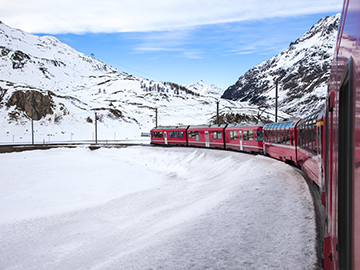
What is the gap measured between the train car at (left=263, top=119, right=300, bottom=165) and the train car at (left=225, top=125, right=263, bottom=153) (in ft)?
6.79

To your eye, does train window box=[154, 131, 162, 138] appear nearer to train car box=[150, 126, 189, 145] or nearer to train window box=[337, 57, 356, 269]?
train car box=[150, 126, 189, 145]

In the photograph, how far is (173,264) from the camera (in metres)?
7.21

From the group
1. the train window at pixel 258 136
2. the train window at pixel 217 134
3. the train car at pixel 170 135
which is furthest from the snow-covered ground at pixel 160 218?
the train car at pixel 170 135

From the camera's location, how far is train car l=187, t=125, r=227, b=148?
1410 inches

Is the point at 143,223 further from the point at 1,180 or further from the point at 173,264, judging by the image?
the point at 1,180

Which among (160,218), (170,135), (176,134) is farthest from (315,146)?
(170,135)

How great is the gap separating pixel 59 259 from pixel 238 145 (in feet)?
74.1

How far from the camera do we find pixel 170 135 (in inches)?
1821

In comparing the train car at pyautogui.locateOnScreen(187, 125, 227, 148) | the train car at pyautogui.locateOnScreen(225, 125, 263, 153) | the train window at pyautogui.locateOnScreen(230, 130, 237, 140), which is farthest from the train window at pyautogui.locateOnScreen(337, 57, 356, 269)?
the train car at pyautogui.locateOnScreen(187, 125, 227, 148)

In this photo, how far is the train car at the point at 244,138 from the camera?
91.1ft

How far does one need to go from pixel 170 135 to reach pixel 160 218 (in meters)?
31.7

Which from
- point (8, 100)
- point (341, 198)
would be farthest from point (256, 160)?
point (8, 100)

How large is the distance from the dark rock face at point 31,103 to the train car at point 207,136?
73.7 metres

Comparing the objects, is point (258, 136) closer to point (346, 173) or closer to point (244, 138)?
point (244, 138)
